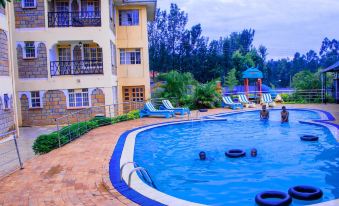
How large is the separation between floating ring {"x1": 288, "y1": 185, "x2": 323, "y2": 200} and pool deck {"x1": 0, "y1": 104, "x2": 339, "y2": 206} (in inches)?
63.1

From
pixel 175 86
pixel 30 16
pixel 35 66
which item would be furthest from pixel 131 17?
pixel 35 66

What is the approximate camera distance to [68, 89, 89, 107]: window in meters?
21.2

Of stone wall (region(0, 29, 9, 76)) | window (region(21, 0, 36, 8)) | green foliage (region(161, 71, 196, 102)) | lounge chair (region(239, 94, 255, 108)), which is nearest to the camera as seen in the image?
stone wall (region(0, 29, 9, 76))

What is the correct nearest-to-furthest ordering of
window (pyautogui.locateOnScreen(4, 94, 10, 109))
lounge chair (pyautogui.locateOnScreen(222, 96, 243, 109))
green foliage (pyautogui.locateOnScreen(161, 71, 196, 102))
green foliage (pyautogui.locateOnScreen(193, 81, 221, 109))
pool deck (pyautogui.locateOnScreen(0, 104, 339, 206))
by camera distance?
1. pool deck (pyautogui.locateOnScreen(0, 104, 339, 206))
2. window (pyautogui.locateOnScreen(4, 94, 10, 109))
3. lounge chair (pyautogui.locateOnScreen(222, 96, 243, 109))
4. green foliage (pyautogui.locateOnScreen(193, 81, 221, 109))
5. green foliage (pyautogui.locateOnScreen(161, 71, 196, 102))

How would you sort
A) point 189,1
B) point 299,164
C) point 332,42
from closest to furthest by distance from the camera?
point 299,164, point 189,1, point 332,42

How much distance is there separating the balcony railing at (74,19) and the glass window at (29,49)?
159 centimetres

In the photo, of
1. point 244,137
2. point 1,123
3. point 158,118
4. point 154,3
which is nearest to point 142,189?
point 244,137

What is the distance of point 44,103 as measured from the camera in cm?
2092

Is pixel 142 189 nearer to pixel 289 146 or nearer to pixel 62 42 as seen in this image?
pixel 289 146

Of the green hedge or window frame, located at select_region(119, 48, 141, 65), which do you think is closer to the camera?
the green hedge

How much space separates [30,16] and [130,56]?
7656 millimetres

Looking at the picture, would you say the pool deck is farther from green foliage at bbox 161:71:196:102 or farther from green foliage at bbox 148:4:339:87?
green foliage at bbox 148:4:339:87

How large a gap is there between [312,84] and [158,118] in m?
15.0

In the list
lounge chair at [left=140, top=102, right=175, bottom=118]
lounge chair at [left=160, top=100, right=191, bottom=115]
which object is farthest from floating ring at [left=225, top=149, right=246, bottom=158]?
lounge chair at [left=160, top=100, right=191, bottom=115]
